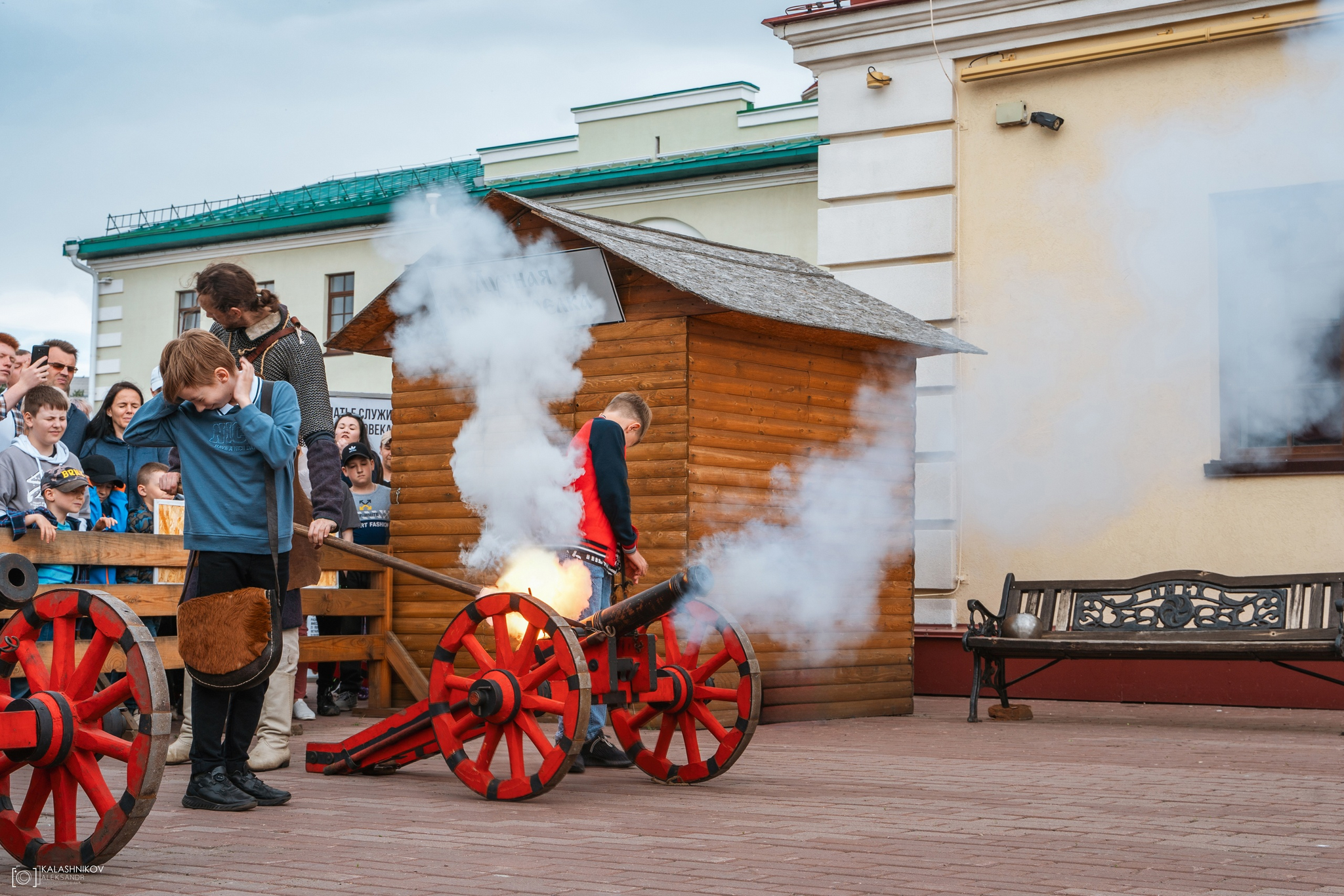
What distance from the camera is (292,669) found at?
7348 millimetres

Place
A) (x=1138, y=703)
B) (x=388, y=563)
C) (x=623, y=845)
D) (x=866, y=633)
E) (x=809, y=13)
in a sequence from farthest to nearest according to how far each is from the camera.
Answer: (x=809, y=13)
(x=1138, y=703)
(x=866, y=633)
(x=388, y=563)
(x=623, y=845)

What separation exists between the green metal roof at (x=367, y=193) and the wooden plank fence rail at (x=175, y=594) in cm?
1088

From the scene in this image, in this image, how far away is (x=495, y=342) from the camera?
884 cm

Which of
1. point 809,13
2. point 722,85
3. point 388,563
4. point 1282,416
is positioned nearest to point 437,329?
point 388,563

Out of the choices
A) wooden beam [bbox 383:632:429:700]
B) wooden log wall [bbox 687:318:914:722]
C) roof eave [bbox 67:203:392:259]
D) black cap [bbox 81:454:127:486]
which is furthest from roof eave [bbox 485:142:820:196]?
black cap [bbox 81:454:127:486]

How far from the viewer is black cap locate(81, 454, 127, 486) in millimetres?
8930

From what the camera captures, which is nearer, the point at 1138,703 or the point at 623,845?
the point at 623,845

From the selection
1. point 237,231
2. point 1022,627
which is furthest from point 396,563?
point 237,231

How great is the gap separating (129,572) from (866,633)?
15.3ft

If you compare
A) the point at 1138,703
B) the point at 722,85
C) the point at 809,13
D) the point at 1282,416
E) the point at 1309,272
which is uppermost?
the point at 722,85

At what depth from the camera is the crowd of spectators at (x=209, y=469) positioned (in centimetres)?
584

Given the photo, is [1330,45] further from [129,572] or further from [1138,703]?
[129,572]

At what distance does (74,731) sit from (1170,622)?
7284 millimetres

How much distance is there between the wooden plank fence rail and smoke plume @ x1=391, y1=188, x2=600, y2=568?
754 mm
